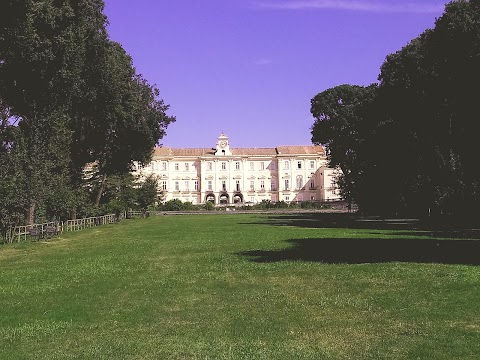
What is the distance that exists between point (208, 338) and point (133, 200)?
6033cm

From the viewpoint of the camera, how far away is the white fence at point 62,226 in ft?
105

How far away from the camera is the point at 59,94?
35531mm

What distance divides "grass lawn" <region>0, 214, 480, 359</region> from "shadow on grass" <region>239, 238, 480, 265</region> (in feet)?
0.33

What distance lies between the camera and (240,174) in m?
124

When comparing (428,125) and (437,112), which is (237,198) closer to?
(428,125)

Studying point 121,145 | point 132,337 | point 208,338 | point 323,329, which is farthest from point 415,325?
point 121,145

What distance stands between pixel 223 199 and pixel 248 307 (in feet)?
375

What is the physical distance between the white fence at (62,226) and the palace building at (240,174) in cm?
6151

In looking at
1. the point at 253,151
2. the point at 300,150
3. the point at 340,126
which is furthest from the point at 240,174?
the point at 340,126

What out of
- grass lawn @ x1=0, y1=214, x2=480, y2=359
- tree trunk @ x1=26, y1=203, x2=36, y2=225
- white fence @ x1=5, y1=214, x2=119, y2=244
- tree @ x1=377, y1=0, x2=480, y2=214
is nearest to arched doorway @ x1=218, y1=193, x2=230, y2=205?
white fence @ x1=5, y1=214, x2=119, y2=244

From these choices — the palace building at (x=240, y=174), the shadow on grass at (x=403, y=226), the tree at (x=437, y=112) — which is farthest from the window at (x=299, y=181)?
the tree at (x=437, y=112)

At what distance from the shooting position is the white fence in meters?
31.9

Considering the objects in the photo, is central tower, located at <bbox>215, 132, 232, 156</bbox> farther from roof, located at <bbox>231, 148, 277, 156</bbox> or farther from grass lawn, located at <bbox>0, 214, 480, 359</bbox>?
grass lawn, located at <bbox>0, 214, 480, 359</bbox>

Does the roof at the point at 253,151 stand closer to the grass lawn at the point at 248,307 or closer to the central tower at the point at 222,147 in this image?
the central tower at the point at 222,147
